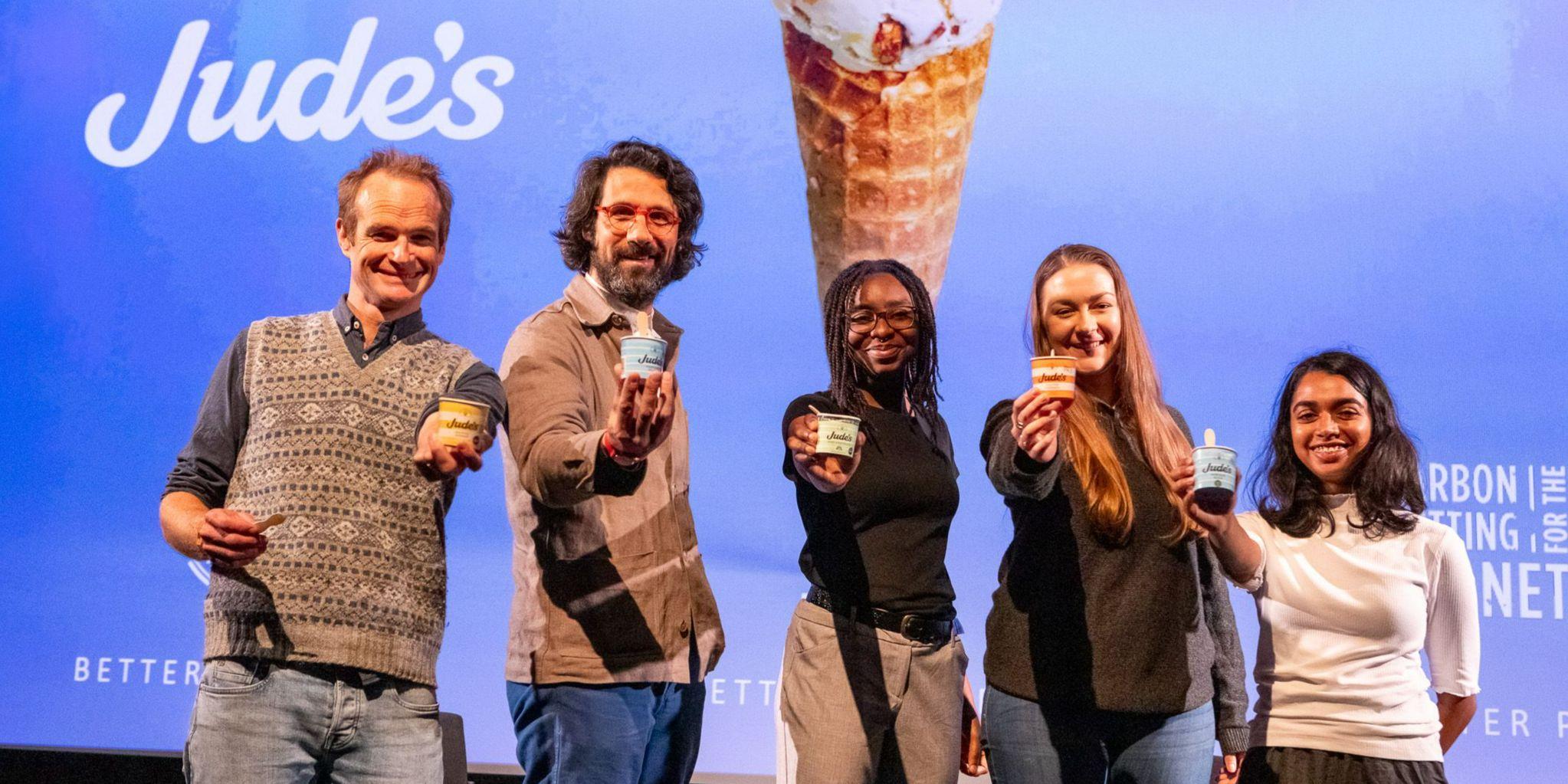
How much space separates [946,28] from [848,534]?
2075 mm

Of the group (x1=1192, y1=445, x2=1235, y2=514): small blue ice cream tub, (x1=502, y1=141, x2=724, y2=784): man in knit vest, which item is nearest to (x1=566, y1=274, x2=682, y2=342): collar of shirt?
(x1=502, y1=141, x2=724, y2=784): man in knit vest

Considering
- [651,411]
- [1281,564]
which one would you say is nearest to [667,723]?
[651,411]

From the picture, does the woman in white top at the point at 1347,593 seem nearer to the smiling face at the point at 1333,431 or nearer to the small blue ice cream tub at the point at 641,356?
the smiling face at the point at 1333,431

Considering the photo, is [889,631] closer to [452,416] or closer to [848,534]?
[848,534]

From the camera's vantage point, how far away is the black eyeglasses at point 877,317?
2.63 metres

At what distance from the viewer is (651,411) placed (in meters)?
2.05

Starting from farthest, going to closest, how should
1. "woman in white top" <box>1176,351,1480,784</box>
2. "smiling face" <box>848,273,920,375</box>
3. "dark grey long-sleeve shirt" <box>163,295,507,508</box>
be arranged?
"smiling face" <box>848,273,920,375</box>
"woman in white top" <box>1176,351,1480,784</box>
"dark grey long-sleeve shirt" <box>163,295,507,508</box>

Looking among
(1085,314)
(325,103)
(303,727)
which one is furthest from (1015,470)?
(325,103)

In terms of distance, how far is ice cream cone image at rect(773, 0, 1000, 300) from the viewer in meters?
3.79

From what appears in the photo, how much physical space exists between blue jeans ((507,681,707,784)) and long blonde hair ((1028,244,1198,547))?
0.94 metres

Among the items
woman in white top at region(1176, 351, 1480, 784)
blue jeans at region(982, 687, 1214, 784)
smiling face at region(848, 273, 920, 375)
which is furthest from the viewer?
smiling face at region(848, 273, 920, 375)

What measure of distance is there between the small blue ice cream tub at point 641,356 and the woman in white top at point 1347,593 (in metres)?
1.08

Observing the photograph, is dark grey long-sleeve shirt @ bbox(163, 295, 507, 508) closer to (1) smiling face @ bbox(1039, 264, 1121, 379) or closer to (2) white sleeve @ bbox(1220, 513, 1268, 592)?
(1) smiling face @ bbox(1039, 264, 1121, 379)

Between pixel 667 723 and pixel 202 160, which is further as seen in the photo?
pixel 202 160
